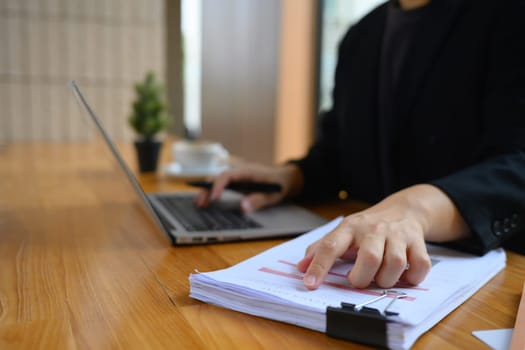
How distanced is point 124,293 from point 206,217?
345 millimetres

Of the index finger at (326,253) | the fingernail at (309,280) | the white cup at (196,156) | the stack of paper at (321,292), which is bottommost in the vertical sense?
the white cup at (196,156)

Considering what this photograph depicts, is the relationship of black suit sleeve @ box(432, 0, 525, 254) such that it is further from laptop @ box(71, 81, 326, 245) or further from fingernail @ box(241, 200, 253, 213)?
fingernail @ box(241, 200, 253, 213)

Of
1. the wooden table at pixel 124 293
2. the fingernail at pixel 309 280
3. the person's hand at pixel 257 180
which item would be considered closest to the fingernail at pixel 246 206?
the person's hand at pixel 257 180

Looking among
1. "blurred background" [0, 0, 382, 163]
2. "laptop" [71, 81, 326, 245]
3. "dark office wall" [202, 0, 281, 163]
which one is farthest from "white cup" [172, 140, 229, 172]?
"dark office wall" [202, 0, 281, 163]

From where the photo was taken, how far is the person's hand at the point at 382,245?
0.55 m

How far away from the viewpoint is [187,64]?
6340 mm

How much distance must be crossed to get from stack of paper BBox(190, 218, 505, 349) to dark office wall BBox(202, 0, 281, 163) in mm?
4124

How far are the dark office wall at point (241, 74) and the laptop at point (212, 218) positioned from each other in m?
3.71

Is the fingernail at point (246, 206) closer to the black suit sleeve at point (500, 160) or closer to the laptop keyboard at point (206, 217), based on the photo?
the laptop keyboard at point (206, 217)

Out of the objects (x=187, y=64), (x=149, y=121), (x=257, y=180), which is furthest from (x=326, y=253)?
(x=187, y=64)

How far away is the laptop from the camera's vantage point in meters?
0.80

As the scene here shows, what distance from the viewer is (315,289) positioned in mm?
545

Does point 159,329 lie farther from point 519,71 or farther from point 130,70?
point 130,70

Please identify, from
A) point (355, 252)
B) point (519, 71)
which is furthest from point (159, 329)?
point (519, 71)
